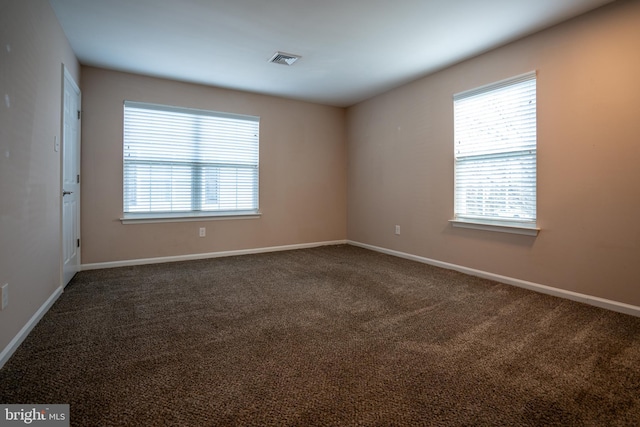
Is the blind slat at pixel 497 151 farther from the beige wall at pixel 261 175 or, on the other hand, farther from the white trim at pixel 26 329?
the white trim at pixel 26 329

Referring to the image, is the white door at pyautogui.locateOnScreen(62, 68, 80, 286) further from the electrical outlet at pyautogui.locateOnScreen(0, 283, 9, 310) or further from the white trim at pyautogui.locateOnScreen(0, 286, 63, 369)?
the electrical outlet at pyautogui.locateOnScreen(0, 283, 9, 310)

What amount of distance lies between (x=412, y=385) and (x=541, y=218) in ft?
7.65

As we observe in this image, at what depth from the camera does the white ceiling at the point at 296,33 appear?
2.62 metres

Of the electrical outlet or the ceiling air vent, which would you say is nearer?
the electrical outlet

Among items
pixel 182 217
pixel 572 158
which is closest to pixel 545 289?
pixel 572 158

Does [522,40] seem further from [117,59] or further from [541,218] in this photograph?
[117,59]

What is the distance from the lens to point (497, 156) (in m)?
3.37

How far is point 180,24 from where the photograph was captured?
2893 millimetres

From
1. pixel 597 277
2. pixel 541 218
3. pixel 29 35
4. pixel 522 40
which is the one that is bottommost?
pixel 597 277

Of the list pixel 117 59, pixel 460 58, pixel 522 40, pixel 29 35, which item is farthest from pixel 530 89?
pixel 117 59

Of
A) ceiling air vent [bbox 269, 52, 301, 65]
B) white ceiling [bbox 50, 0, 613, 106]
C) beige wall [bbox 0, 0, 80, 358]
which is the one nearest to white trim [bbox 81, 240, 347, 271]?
beige wall [bbox 0, 0, 80, 358]

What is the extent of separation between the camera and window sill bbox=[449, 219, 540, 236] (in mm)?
3094

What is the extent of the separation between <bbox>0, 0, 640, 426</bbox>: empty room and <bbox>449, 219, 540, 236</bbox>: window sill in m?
0.02

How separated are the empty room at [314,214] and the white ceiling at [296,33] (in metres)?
0.03
